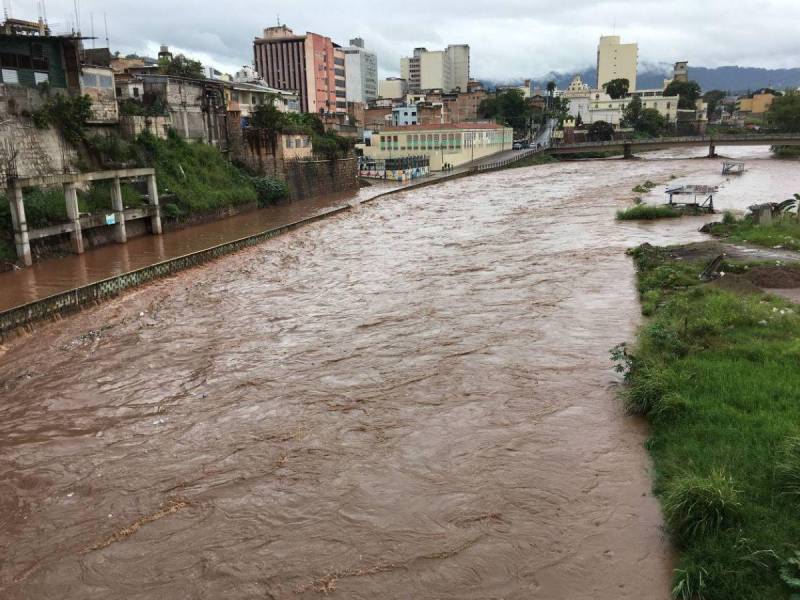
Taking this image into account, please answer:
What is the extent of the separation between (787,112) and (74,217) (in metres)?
80.2

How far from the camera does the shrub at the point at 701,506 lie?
6.45 m

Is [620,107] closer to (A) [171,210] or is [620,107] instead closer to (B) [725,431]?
(A) [171,210]

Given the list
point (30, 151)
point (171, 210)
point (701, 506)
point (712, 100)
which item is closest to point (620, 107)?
point (712, 100)

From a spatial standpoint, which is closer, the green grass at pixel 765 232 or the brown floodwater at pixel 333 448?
the brown floodwater at pixel 333 448

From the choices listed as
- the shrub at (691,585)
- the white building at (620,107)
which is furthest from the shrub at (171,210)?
the white building at (620,107)

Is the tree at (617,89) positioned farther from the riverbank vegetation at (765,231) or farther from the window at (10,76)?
the window at (10,76)

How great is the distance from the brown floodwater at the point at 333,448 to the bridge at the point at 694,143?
58399mm

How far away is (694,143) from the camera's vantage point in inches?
2852

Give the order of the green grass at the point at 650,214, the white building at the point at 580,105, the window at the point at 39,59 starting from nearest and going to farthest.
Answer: the window at the point at 39,59
the green grass at the point at 650,214
the white building at the point at 580,105

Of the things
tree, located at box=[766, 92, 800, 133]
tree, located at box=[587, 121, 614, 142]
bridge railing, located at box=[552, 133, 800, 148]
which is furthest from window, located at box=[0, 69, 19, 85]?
tree, located at box=[766, 92, 800, 133]

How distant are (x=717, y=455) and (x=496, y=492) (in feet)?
8.69

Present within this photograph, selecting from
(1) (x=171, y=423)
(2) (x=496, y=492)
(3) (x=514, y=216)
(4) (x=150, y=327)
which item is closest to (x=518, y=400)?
(2) (x=496, y=492)

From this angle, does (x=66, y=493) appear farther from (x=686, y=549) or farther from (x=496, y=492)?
(x=686, y=549)

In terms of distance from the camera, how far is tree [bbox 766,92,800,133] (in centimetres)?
7525
